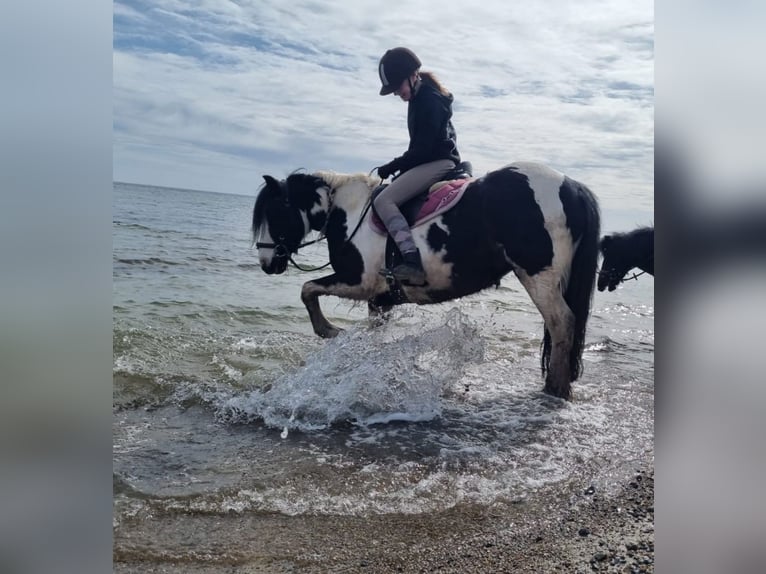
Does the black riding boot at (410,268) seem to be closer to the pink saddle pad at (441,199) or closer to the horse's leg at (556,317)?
the pink saddle pad at (441,199)

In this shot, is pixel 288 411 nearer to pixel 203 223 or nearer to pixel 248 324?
pixel 248 324

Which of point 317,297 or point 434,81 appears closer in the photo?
point 434,81

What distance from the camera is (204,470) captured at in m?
2.38

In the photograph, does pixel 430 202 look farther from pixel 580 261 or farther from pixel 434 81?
pixel 580 261

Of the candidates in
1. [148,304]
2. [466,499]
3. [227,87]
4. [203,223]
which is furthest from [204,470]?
[203,223]

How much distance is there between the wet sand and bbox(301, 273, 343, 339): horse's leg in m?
1.87

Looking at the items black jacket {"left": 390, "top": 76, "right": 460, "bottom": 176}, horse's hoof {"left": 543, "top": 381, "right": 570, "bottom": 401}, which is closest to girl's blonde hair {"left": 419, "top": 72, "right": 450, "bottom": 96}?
black jacket {"left": 390, "top": 76, "right": 460, "bottom": 176}

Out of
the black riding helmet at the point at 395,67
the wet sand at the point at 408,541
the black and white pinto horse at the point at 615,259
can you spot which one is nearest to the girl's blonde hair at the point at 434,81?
the black riding helmet at the point at 395,67

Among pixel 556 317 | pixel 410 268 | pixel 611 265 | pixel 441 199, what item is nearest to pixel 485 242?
pixel 441 199

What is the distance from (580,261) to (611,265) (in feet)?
1.12

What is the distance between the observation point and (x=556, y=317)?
3.27 metres

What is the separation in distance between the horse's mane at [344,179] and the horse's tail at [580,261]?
1.30 m

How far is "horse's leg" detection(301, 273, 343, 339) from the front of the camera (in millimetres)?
3736
